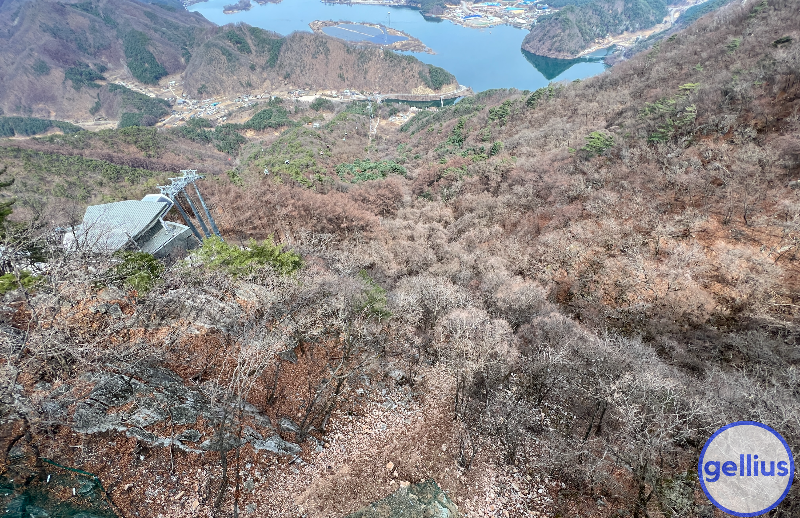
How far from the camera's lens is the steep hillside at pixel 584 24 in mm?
125375

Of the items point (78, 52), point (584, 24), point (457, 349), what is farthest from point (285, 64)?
point (457, 349)

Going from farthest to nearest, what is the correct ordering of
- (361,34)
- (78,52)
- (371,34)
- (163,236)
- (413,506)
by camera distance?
1. (371,34)
2. (361,34)
3. (78,52)
4. (163,236)
5. (413,506)

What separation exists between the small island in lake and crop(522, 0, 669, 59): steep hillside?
43.4 metres

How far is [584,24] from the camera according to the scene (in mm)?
129500

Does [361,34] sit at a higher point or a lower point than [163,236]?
higher

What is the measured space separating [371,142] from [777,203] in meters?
73.4

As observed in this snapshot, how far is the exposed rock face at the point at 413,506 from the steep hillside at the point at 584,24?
479 feet

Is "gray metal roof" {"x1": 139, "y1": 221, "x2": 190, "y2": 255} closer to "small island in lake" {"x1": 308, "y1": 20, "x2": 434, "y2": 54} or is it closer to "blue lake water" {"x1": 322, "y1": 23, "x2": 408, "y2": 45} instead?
"small island in lake" {"x1": 308, "y1": 20, "x2": 434, "y2": 54}

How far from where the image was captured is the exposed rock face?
910 centimetres

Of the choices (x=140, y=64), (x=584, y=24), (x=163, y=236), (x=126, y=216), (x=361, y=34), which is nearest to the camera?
(x=126, y=216)

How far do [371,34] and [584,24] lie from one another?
314 feet

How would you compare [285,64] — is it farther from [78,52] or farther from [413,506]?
[413,506]

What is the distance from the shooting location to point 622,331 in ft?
50.8

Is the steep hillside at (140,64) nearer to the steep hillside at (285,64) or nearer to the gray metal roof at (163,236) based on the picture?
the steep hillside at (285,64)
